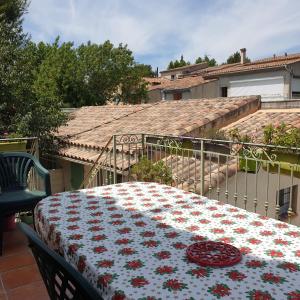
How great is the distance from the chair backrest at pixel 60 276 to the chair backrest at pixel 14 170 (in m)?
2.84

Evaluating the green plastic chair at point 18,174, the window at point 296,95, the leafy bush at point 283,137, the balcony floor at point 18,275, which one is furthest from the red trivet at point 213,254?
the window at point 296,95

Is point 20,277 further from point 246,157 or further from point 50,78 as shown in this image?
point 50,78

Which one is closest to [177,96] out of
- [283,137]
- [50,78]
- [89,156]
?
[50,78]

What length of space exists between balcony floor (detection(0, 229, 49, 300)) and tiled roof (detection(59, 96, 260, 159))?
4870mm

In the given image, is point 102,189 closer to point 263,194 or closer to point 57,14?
point 263,194

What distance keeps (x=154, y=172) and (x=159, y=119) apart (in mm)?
4899

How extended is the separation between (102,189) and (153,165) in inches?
89.7

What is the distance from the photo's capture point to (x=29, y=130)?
974 cm

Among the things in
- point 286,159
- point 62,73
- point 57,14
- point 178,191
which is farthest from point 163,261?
point 62,73

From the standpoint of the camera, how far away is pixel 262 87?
23.9m

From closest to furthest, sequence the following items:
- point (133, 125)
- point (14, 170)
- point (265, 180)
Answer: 1. point (14, 170)
2. point (265, 180)
3. point (133, 125)

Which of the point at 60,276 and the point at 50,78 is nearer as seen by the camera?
the point at 60,276

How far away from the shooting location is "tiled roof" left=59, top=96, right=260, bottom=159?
28.2 ft

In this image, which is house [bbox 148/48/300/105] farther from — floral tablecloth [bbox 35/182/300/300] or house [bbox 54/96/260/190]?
floral tablecloth [bbox 35/182/300/300]
